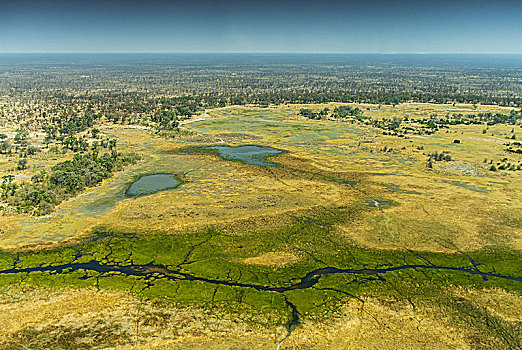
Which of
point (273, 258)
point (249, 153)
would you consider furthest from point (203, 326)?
point (249, 153)

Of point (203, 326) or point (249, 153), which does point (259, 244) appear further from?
point (249, 153)

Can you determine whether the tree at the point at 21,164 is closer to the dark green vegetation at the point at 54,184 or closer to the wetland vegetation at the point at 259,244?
the wetland vegetation at the point at 259,244

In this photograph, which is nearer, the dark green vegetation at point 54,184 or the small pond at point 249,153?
the dark green vegetation at point 54,184

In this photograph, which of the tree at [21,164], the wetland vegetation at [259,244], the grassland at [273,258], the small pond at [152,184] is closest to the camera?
the grassland at [273,258]

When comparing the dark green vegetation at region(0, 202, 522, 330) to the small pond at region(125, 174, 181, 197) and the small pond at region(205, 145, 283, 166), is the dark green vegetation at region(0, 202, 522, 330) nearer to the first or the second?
the small pond at region(125, 174, 181, 197)

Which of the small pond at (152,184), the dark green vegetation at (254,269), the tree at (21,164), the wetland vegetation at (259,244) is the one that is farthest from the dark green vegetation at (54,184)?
the dark green vegetation at (254,269)

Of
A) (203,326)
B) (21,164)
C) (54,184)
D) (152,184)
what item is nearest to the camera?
(203,326)

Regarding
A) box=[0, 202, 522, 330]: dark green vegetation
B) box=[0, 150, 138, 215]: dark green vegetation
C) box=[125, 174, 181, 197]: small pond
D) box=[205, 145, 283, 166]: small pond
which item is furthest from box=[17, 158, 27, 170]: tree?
box=[205, 145, 283, 166]: small pond
